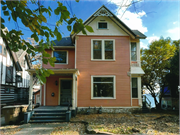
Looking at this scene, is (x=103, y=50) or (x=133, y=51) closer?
(x=103, y=50)

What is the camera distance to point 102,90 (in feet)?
35.8

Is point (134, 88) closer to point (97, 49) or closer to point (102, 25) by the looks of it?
point (97, 49)

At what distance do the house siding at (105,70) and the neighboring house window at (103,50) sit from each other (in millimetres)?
297

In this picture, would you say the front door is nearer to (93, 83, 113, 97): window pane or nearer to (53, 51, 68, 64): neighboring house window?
(53, 51, 68, 64): neighboring house window

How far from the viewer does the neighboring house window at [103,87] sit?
35.7 ft

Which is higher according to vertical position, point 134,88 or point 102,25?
point 102,25

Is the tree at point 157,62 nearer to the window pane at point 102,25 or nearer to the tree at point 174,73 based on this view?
the tree at point 174,73

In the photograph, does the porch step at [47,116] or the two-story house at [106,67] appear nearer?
the porch step at [47,116]

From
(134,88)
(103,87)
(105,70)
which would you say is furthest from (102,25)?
(134,88)

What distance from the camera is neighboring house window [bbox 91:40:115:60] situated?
36.7 ft

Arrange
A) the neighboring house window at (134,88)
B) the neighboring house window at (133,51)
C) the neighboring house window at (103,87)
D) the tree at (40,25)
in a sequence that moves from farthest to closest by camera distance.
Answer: the neighboring house window at (133,51)
the neighboring house window at (134,88)
the neighboring house window at (103,87)
the tree at (40,25)

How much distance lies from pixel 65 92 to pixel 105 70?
3744 millimetres

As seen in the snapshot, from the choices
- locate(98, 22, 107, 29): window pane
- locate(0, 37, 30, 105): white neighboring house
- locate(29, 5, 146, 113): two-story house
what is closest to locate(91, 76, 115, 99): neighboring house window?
locate(29, 5, 146, 113): two-story house

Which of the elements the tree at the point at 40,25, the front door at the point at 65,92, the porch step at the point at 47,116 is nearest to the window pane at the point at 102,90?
the front door at the point at 65,92
